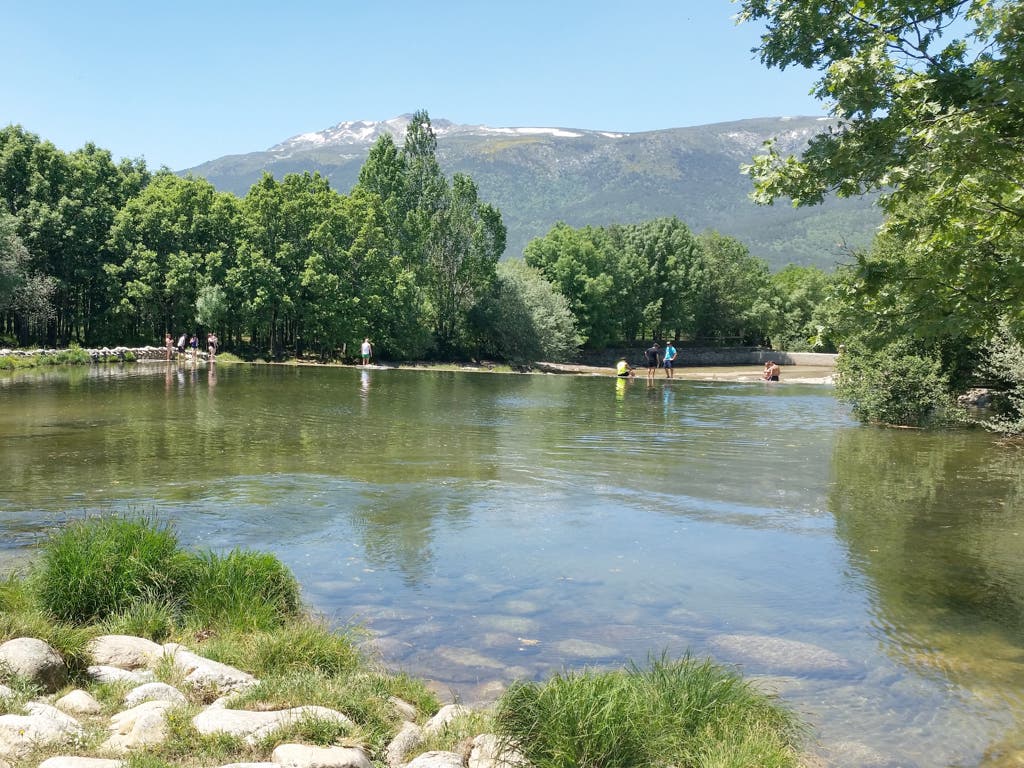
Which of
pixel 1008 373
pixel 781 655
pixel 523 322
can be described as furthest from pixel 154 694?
pixel 523 322

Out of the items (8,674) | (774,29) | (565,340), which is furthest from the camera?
(565,340)

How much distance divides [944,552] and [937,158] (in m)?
6.62

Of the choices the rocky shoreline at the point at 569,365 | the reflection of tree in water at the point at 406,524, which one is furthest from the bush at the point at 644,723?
the rocky shoreline at the point at 569,365

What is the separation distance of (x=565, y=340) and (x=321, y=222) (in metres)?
24.9

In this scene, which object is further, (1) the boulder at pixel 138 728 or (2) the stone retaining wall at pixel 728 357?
(2) the stone retaining wall at pixel 728 357

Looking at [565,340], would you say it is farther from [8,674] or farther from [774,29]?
[8,674]

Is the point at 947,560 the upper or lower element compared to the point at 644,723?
lower

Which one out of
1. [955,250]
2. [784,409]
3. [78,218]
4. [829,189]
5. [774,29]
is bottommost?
[784,409]

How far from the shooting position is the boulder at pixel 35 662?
19.2 ft

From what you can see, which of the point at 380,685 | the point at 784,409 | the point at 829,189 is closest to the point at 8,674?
the point at 380,685

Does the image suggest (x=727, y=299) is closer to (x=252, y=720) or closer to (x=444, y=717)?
(x=444, y=717)

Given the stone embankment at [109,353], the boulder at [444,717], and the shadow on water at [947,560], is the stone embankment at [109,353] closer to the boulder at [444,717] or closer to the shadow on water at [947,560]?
the shadow on water at [947,560]

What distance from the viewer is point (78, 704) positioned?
221 inches

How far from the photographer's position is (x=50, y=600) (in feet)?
25.1
